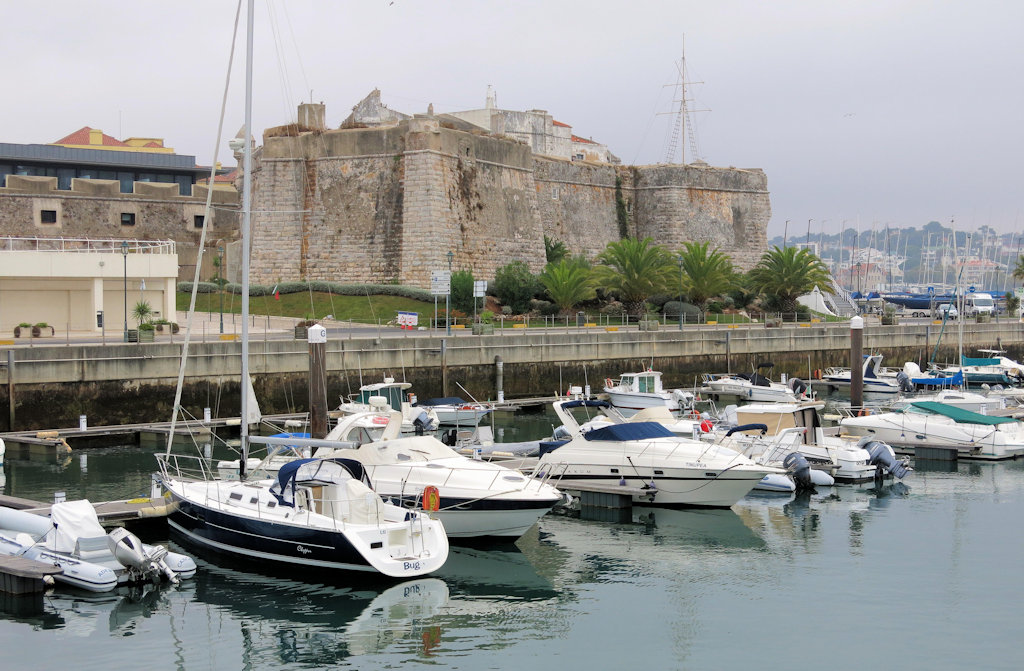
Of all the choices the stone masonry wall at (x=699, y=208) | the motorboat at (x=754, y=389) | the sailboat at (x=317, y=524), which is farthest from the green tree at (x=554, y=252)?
the sailboat at (x=317, y=524)

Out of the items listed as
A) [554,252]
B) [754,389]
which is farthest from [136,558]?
[554,252]

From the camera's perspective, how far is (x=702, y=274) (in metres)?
60.1

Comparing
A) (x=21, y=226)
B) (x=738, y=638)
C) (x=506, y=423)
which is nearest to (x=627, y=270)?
(x=506, y=423)

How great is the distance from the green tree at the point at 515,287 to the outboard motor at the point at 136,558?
37.2 metres

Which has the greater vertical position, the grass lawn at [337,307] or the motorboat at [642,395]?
the grass lawn at [337,307]

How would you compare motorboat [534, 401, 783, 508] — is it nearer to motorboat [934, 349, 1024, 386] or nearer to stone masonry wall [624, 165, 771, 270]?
motorboat [934, 349, 1024, 386]

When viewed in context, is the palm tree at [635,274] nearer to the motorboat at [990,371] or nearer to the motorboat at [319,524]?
the motorboat at [990,371]

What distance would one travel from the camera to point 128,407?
115 feet

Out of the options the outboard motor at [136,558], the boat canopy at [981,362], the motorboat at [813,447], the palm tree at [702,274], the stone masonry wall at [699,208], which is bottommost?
the outboard motor at [136,558]

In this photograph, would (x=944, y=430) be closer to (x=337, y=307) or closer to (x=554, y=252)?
(x=337, y=307)

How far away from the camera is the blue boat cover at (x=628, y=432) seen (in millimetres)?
25047

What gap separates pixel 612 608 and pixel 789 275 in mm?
48533

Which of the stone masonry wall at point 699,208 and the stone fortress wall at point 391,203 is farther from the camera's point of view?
the stone masonry wall at point 699,208

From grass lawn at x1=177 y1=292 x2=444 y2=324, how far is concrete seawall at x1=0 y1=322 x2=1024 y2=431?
6634 millimetres
